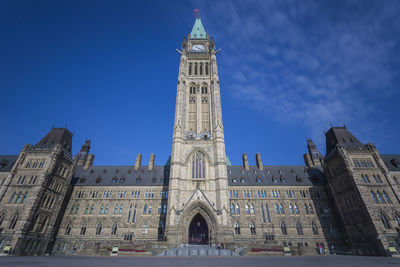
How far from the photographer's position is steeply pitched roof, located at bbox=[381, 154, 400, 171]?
1345 inches

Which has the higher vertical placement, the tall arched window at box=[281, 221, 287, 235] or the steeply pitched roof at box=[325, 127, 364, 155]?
the steeply pitched roof at box=[325, 127, 364, 155]

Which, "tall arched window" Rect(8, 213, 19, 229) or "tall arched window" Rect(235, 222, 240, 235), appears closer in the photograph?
"tall arched window" Rect(8, 213, 19, 229)

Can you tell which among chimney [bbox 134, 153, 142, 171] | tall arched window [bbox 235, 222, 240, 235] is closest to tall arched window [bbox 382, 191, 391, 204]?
tall arched window [bbox 235, 222, 240, 235]

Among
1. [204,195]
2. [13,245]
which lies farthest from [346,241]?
[13,245]

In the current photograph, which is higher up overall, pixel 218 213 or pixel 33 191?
pixel 33 191

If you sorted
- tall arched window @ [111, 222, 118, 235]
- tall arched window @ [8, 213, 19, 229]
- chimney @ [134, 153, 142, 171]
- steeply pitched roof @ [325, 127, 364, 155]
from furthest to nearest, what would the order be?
chimney @ [134, 153, 142, 171]
tall arched window @ [111, 222, 118, 235]
steeply pitched roof @ [325, 127, 364, 155]
tall arched window @ [8, 213, 19, 229]

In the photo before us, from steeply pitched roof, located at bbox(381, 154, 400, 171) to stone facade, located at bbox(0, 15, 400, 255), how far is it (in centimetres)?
23

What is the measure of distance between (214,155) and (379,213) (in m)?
25.5

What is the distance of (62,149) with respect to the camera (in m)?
35.7

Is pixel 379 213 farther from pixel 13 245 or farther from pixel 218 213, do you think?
pixel 13 245

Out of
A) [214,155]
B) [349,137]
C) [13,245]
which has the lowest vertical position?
[13,245]

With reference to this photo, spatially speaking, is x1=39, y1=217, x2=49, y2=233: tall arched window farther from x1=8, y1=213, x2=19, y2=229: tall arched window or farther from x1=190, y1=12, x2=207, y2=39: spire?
x1=190, y1=12, x2=207, y2=39: spire

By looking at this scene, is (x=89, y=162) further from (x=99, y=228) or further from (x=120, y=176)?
(x=99, y=228)

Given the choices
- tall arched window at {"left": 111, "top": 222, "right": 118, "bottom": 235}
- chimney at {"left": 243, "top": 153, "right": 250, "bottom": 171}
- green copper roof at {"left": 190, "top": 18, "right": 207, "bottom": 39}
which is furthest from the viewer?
green copper roof at {"left": 190, "top": 18, "right": 207, "bottom": 39}
